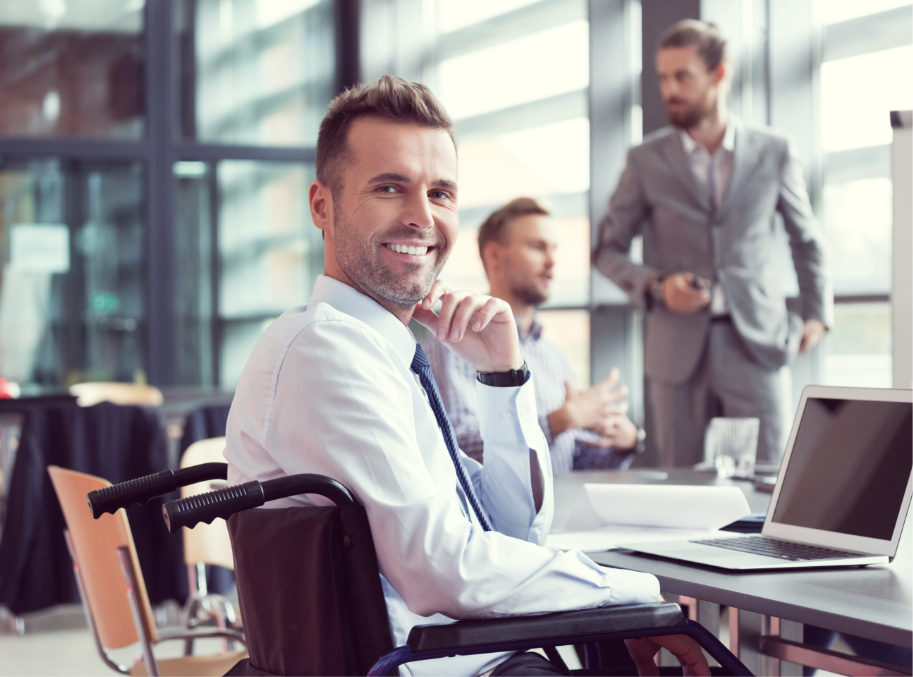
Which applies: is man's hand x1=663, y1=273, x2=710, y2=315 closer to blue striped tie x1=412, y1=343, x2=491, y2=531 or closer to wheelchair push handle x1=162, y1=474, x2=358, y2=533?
blue striped tie x1=412, y1=343, x2=491, y2=531

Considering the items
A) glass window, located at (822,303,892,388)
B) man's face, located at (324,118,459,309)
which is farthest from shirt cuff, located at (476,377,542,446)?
glass window, located at (822,303,892,388)

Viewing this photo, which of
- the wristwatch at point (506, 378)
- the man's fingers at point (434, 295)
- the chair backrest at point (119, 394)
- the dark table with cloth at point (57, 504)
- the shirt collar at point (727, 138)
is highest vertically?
the shirt collar at point (727, 138)

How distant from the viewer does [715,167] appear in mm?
3502

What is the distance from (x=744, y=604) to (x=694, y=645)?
0.11m

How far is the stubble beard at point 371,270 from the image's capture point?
1433mm

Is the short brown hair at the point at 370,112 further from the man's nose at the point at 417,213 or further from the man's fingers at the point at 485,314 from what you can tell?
the man's fingers at the point at 485,314

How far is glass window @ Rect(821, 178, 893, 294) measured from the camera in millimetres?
3779

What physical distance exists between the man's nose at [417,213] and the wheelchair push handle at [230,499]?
50cm

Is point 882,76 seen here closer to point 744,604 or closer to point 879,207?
point 879,207

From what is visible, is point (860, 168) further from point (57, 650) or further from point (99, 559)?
point (57, 650)

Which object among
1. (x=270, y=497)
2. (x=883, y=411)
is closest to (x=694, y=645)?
(x=883, y=411)

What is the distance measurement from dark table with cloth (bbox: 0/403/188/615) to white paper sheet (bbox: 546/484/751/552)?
2.32 meters

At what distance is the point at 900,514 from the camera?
50.5 inches

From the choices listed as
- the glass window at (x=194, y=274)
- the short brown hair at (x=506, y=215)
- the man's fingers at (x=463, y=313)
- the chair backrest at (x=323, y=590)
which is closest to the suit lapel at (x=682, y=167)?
the short brown hair at (x=506, y=215)
